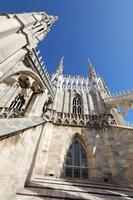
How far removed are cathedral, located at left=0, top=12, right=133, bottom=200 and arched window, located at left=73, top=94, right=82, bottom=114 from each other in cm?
13

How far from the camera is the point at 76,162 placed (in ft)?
38.7

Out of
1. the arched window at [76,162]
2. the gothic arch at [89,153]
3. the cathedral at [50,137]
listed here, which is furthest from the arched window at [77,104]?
the arched window at [76,162]

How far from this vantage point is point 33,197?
18.7 feet

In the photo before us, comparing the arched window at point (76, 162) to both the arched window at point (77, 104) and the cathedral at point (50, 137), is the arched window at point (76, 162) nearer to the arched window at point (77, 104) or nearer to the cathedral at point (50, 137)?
the cathedral at point (50, 137)

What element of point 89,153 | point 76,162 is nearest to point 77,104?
point 89,153

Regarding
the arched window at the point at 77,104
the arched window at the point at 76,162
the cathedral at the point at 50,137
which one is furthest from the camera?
the arched window at the point at 77,104

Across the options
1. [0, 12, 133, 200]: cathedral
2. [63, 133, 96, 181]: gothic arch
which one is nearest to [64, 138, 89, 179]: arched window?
[0, 12, 133, 200]: cathedral

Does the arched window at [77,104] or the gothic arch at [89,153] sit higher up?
the arched window at [77,104]

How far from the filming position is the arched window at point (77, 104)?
16380 mm

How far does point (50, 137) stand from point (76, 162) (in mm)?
3077

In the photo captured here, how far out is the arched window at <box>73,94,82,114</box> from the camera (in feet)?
53.7

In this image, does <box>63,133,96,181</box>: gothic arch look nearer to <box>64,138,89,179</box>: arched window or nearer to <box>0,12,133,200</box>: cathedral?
<box>0,12,133,200</box>: cathedral

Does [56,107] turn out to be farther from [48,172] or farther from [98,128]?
[48,172]

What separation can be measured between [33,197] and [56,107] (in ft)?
34.0
